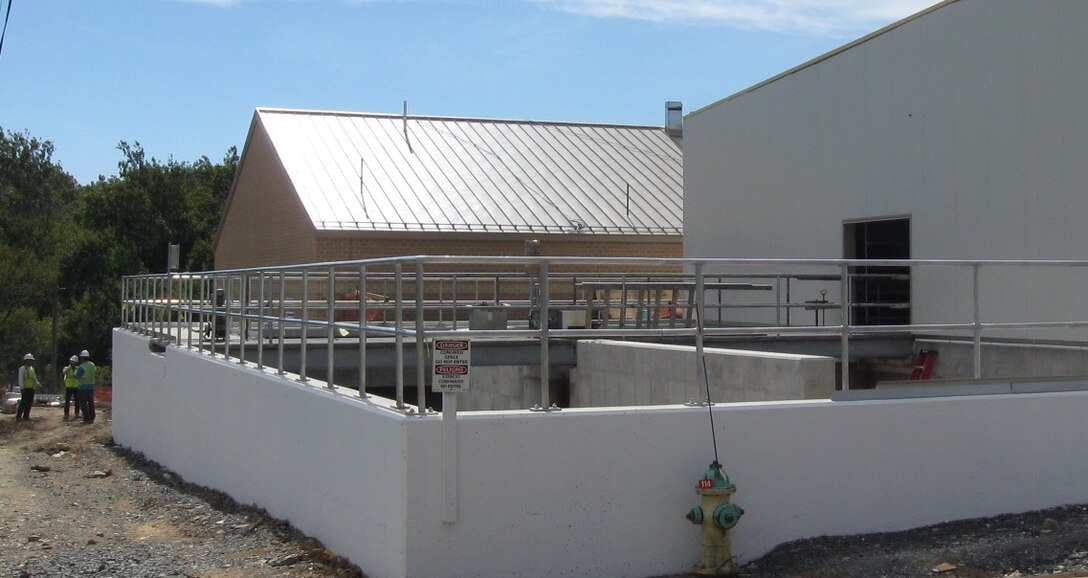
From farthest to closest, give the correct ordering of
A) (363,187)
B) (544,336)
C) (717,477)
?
(363,187)
(717,477)
(544,336)

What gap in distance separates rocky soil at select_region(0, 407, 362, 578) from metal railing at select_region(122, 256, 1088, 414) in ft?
4.86

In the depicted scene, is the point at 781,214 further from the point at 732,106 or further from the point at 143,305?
the point at 143,305

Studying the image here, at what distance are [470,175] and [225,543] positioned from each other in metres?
18.7

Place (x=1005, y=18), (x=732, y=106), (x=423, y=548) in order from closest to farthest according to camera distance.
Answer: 1. (x=423, y=548)
2. (x=1005, y=18)
3. (x=732, y=106)

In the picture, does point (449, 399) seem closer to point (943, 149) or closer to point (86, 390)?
point (943, 149)

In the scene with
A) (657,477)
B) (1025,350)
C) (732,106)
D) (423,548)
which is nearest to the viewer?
(423,548)

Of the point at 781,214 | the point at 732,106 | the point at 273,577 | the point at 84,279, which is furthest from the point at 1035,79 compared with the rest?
the point at 84,279

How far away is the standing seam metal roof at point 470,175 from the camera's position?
2547 cm

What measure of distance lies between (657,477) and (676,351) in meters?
3.59

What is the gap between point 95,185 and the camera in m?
59.0

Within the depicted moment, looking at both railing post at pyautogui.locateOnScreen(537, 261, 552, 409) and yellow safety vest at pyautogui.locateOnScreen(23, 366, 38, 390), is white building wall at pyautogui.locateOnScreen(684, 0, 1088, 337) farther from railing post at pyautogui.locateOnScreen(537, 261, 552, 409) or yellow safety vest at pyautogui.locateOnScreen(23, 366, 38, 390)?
yellow safety vest at pyautogui.locateOnScreen(23, 366, 38, 390)

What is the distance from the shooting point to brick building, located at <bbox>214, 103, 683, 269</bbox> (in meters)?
25.0

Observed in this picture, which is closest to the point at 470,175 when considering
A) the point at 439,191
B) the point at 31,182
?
the point at 439,191

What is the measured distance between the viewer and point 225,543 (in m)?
10.2
